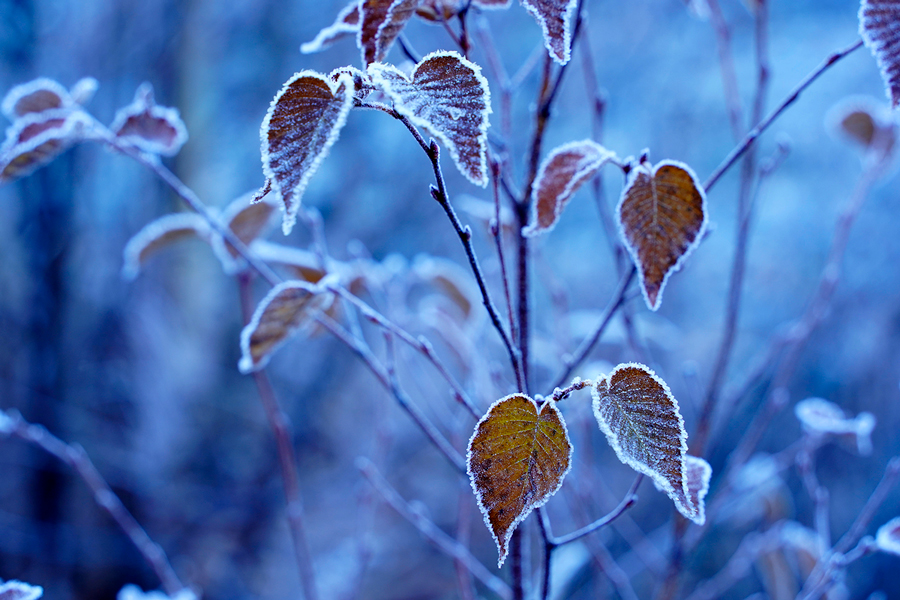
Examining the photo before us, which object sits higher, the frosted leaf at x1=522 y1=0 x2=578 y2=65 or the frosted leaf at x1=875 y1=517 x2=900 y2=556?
the frosted leaf at x1=522 y1=0 x2=578 y2=65

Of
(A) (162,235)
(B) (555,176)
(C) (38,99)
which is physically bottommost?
(B) (555,176)

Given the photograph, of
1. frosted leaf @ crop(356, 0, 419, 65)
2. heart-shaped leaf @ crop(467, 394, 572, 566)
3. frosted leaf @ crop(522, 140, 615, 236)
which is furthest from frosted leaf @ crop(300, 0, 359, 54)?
heart-shaped leaf @ crop(467, 394, 572, 566)

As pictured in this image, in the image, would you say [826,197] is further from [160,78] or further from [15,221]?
[15,221]

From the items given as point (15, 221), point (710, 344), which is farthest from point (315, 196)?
point (710, 344)

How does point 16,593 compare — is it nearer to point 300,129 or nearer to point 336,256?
point 300,129

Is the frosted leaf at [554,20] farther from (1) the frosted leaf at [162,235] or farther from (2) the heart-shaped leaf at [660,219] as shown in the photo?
(1) the frosted leaf at [162,235]

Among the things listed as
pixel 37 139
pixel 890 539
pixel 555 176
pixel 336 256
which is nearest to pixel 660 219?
pixel 555 176

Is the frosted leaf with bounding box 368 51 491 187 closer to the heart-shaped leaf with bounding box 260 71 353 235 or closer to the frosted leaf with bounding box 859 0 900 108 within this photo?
the heart-shaped leaf with bounding box 260 71 353 235
